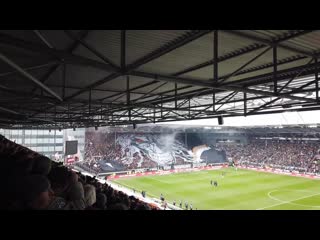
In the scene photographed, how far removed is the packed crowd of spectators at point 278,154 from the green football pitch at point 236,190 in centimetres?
732

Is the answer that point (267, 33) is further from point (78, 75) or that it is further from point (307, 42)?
point (78, 75)

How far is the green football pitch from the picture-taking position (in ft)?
90.6

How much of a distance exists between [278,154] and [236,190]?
2679 centimetres

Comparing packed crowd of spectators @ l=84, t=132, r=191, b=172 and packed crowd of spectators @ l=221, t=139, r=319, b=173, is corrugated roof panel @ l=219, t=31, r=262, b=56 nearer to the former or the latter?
packed crowd of spectators @ l=84, t=132, r=191, b=172

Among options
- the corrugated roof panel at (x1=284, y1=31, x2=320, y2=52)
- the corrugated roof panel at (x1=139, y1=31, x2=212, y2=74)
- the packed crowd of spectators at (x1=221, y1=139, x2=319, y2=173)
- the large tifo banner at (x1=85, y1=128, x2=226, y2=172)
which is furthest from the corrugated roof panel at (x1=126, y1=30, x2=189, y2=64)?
the packed crowd of spectators at (x1=221, y1=139, x2=319, y2=173)

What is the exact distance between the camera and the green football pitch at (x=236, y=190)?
27.6m

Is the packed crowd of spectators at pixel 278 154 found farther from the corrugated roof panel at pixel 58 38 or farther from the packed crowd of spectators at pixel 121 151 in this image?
the corrugated roof panel at pixel 58 38

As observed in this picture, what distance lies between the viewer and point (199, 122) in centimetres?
5775

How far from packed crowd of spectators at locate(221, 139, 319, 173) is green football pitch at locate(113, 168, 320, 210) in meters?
7.32

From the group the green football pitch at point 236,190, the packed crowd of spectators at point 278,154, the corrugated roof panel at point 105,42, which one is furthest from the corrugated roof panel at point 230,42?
the packed crowd of spectators at point 278,154

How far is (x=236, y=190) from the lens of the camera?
34.5 meters
